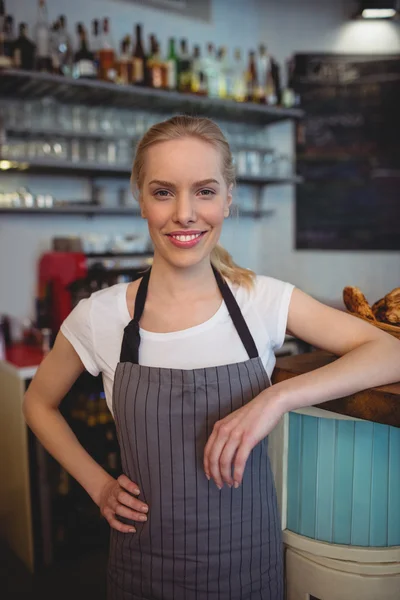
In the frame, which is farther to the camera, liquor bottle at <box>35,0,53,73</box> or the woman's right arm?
liquor bottle at <box>35,0,53,73</box>

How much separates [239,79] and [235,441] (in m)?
3.32

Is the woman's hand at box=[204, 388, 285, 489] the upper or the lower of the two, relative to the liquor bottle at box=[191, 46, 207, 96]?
lower

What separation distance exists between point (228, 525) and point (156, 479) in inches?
6.4

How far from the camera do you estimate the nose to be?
1087 mm

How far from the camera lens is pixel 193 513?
1070 mm

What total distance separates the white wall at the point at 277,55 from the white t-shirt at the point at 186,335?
2.15 metres

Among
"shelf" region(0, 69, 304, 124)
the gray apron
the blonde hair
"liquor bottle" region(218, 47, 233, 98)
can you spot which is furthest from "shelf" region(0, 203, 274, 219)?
the gray apron

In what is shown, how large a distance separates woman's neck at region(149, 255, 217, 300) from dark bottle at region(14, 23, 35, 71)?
208cm

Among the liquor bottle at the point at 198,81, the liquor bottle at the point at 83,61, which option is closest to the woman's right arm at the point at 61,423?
the liquor bottle at the point at 83,61

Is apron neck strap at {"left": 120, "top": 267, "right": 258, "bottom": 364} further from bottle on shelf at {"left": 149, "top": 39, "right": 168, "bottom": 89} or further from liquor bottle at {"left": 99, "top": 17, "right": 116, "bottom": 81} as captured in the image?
bottle on shelf at {"left": 149, "top": 39, "right": 168, "bottom": 89}

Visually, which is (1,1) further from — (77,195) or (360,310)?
(360,310)

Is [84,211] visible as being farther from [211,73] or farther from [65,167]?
[211,73]

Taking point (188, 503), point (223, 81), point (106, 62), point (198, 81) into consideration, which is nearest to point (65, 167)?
point (106, 62)

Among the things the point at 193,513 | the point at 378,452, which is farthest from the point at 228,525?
the point at 378,452
